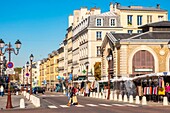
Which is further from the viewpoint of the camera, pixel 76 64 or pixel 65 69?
pixel 65 69

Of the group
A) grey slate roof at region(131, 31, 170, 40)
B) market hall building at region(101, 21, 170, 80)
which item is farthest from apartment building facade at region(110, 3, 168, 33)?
market hall building at region(101, 21, 170, 80)

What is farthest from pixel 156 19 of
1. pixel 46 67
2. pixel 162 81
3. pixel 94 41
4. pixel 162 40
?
pixel 46 67

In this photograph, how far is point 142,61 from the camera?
227ft

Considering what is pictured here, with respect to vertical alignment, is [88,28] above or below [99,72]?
above

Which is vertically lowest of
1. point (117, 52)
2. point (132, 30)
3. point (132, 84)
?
point (132, 84)

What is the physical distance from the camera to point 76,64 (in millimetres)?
113875

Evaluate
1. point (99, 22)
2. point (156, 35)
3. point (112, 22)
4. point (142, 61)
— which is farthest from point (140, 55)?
point (112, 22)

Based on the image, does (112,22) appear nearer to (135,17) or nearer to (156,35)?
(135,17)

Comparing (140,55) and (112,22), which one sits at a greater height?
(112,22)

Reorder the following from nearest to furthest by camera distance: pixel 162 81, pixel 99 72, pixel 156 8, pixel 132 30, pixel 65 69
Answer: pixel 162 81
pixel 99 72
pixel 132 30
pixel 156 8
pixel 65 69

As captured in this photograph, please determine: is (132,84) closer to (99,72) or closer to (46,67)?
(99,72)

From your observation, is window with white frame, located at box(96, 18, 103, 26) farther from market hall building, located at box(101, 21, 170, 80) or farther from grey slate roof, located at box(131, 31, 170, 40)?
market hall building, located at box(101, 21, 170, 80)

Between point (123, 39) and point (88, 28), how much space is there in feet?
95.8

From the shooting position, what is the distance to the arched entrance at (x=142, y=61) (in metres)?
69.1
